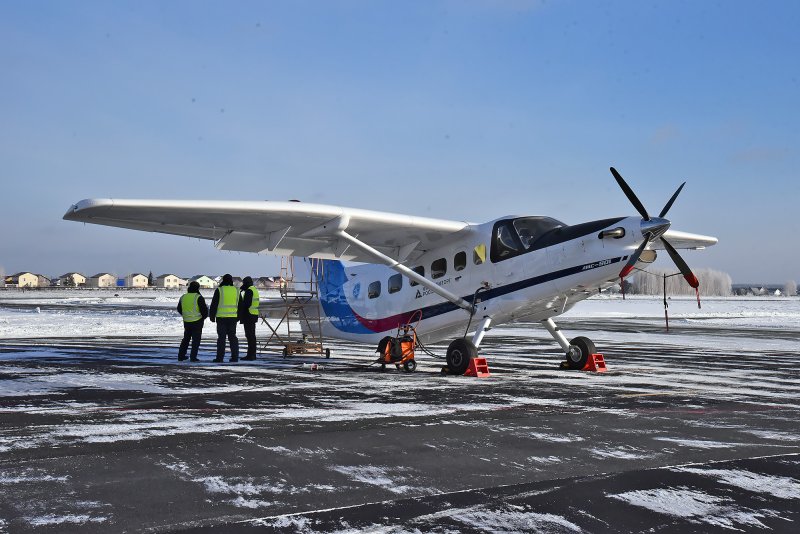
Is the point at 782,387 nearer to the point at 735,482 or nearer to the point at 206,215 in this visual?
the point at 735,482

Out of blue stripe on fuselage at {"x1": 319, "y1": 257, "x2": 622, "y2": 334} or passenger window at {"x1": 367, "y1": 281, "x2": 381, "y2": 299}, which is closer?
blue stripe on fuselage at {"x1": 319, "y1": 257, "x2": 622, "y2": 334}

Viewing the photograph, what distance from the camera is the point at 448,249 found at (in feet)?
48.9

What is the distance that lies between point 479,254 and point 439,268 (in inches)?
48.0

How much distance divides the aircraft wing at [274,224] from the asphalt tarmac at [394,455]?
290 cm

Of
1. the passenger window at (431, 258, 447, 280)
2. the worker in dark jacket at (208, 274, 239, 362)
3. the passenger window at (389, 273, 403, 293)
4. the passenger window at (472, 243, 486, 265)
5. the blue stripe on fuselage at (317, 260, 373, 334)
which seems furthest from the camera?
the blue stripe on fuselage at (317, 260, 373, 334)

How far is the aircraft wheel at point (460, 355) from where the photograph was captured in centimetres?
1312

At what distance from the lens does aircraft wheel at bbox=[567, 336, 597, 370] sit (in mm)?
14266

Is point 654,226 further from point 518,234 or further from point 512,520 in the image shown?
point 512,520

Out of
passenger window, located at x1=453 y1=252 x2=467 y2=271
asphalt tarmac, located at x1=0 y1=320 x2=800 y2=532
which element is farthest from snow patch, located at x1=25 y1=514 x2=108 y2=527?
passenger window, located at x1=453 y1=252 x2=467 y2=271

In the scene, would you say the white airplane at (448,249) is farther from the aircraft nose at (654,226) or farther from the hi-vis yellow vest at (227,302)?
the hi-vis yellow vest at (227,302)

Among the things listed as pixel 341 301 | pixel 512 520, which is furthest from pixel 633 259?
pixel 512 520

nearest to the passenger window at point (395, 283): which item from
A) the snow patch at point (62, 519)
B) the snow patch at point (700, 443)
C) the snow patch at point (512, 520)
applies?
the snow patch at point (700, 443)

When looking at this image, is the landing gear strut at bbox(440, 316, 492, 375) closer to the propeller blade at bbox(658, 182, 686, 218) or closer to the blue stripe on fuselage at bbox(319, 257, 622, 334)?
the blue stripe on fuselage at bbox(319, 257, 622, 334)

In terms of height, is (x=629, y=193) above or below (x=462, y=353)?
above
